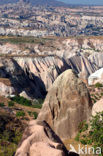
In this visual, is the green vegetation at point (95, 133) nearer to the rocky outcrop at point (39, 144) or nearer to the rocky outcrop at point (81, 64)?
the rocky outcrop at point (39, 144)

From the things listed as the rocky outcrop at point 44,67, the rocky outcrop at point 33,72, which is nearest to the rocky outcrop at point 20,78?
the rocky outcrop at point 33,72

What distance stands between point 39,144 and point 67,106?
22.3 ft

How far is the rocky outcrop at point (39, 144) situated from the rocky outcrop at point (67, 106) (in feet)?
18.7

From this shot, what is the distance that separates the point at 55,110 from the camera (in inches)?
540

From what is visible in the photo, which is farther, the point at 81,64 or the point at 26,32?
the point at 26,32

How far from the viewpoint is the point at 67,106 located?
44.2 feet

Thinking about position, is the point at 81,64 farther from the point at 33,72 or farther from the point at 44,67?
the point at 33,72

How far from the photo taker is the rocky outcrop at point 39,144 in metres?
6.58

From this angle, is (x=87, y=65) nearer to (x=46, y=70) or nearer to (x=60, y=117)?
(x=46, y=70)

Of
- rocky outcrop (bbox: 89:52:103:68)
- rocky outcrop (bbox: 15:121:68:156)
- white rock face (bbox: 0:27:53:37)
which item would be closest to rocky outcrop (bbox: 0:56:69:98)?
rocky outcrop (bbox: 89:52:103:68)

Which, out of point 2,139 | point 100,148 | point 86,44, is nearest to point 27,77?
point 2,139

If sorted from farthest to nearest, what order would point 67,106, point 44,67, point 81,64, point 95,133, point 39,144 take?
1. point 81,64
2. point 44,67
3. point 67,106
4. point 95,133
5. point 39,144

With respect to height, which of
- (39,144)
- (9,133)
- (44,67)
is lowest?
(44,67)

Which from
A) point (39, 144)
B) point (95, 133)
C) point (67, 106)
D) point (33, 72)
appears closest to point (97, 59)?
point (33, 72)
